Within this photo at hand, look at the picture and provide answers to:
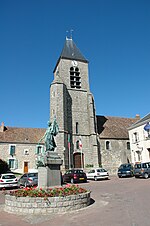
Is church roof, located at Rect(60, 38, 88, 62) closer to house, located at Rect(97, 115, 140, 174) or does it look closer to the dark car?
house, located at Rect(97, 115, 140, 174)

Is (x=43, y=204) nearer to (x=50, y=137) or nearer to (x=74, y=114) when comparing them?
(x=50, y=137)

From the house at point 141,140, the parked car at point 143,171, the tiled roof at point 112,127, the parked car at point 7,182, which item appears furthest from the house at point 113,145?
Result: the parked car at point 7,182

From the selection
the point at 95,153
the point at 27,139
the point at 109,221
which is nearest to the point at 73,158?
the point at 95,153

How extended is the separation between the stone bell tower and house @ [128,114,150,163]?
5385 millimetres

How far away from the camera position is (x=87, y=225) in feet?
15.9

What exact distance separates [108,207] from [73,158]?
19.6 meters

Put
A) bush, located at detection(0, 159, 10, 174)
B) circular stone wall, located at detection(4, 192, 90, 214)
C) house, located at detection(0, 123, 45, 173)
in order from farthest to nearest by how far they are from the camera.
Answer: house, located at detection(0, 123, 45, 173)
bush, located at detection(0, 159, 10, 174)
circular stone wall, located at detection(4, 192, 90, 214)

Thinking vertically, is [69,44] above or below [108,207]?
above

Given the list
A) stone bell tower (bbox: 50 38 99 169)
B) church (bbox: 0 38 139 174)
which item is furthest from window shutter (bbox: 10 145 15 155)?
stone bell tower (bbox: 50 38 99 169)

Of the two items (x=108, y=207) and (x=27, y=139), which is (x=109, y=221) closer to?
(x=108, y=207)

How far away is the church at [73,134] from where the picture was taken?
2631cm

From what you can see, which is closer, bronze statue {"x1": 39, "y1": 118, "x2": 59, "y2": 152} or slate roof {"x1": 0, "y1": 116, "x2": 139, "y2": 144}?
bronze statue {"x1": 39, "y1": 118, "x2": 59, "y2": 152}

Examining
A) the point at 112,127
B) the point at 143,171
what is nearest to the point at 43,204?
the point at 143,171

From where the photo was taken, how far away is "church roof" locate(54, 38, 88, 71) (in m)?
32.3
